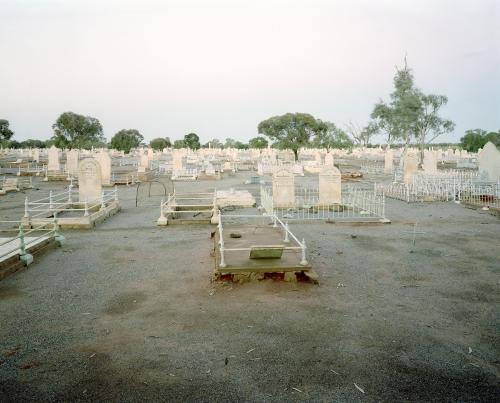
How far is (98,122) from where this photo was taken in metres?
69.4

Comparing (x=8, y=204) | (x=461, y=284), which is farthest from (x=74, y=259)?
(x=8, y=204)

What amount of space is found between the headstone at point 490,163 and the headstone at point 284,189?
11601 mm

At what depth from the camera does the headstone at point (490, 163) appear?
2152cm

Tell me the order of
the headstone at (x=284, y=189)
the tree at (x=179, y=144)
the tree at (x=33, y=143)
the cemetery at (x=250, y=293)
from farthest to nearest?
the tree at (x=33, y=143) → the tree at (x=179, y=144) → the headstone at (x=284, y=189) → the cemetery at (x=250, y=293)

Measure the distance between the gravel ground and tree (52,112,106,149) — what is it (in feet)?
198

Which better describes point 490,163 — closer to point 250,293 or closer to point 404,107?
point 250,293

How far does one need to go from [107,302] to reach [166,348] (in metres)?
2.11

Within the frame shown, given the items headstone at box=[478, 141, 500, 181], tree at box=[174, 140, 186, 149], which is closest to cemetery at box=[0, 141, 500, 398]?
headstone at box=[478, 141, 500, 181]

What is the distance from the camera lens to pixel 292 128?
1925 inches

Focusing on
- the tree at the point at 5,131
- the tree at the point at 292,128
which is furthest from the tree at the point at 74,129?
the tree at the point at 292,128

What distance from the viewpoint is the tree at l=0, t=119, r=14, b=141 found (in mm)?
73175

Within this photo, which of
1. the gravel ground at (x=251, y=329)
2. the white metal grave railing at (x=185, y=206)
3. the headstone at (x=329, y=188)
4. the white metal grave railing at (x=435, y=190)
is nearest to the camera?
the gravel ground at (x=251, y=329)

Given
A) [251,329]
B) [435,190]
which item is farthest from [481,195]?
[251,329]

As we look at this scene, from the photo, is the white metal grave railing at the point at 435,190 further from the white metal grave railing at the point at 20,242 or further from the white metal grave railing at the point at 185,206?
the white metal grave railing at the point at 20,242
